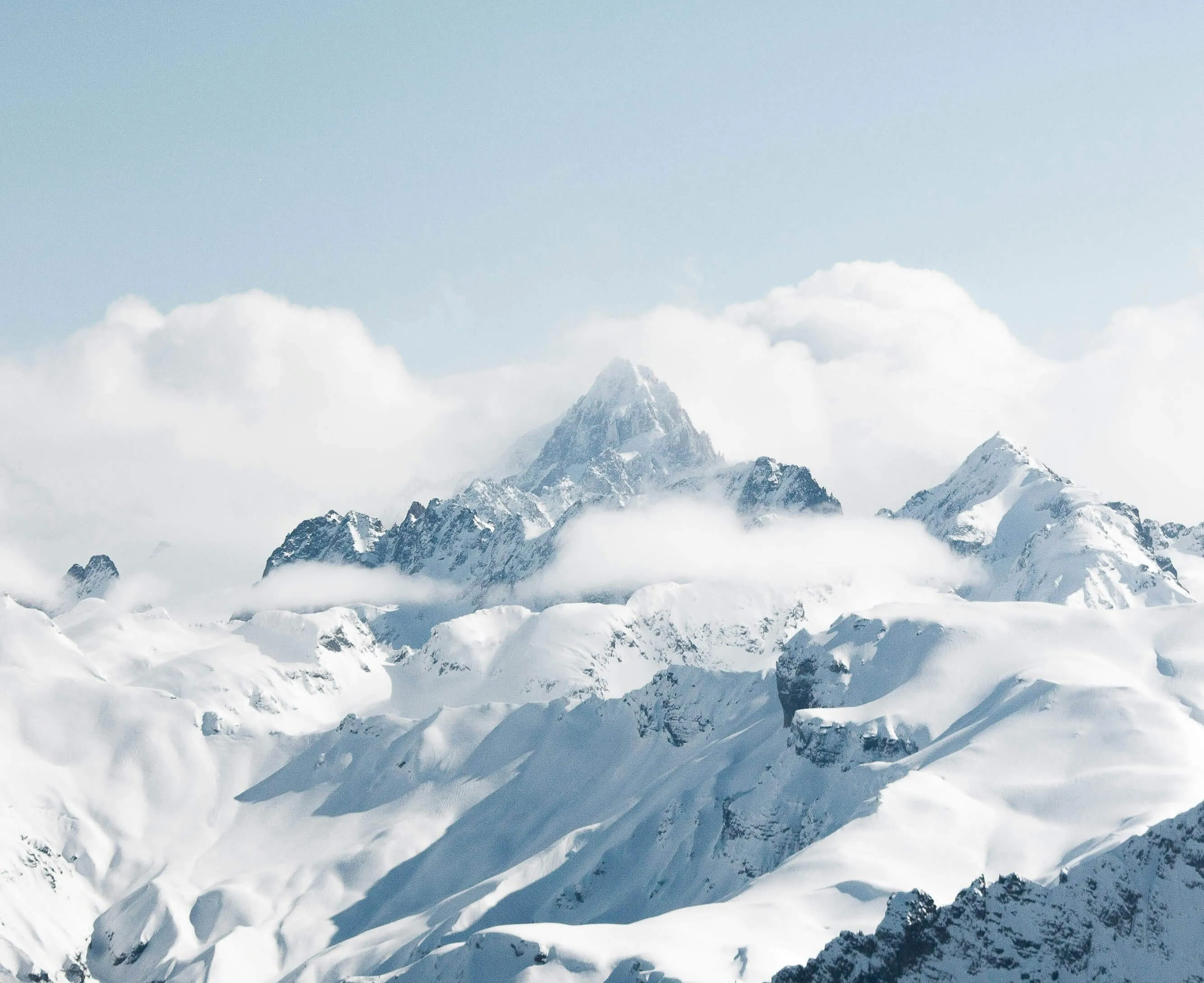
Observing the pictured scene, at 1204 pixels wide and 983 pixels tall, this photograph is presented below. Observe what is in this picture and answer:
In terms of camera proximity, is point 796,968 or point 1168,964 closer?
point 1168,964

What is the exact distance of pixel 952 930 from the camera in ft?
583

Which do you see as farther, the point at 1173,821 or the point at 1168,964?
the point at 1173,821

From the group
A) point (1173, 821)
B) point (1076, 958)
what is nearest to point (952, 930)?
point (1076, 958)

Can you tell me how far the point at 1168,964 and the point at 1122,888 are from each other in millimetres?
12160

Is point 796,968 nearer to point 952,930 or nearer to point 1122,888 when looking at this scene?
point 952,930

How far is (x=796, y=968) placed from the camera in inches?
7372

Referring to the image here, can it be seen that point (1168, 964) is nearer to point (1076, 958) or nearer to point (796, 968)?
point (1076, 958)

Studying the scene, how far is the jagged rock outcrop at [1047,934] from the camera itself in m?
174

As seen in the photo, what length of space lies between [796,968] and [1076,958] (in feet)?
112

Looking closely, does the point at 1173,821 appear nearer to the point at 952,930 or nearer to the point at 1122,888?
the point at 1122,888

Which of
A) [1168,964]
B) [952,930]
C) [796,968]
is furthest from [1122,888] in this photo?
[796,968]

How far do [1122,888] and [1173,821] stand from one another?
13918 millimetres

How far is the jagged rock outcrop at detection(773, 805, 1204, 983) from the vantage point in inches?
6845

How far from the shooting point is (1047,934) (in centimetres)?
17712
